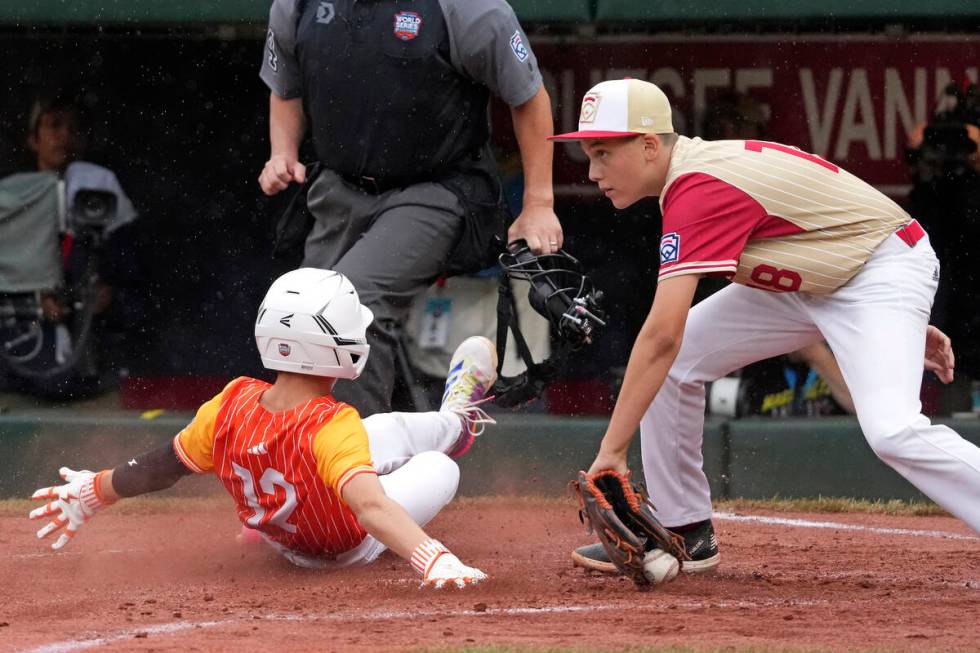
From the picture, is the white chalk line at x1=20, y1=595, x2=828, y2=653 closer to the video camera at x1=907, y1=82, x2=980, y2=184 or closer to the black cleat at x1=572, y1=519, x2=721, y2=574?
the black cleat at x1=572, y1=519, x2=721, y2=574

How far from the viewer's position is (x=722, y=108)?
7.82 metres

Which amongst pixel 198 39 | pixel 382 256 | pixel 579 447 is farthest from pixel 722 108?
pixel 382 256

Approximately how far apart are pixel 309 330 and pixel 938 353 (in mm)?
1821

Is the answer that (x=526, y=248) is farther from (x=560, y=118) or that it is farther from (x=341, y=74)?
(x=560, y=118)

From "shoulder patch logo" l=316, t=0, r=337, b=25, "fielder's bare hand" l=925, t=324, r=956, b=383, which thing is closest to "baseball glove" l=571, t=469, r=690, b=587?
Answer: "fielder's bare hand" l=925, t=324, r=956, b=383

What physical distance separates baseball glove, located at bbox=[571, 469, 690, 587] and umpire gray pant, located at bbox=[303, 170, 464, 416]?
3.33ft

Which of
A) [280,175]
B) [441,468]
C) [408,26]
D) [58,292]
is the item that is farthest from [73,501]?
[58,292]

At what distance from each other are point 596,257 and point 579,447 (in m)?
1.63

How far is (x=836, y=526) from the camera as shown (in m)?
5.95

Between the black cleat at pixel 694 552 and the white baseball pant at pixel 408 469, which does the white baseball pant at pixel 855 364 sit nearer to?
Answer: the black cleat at pixel 694 552

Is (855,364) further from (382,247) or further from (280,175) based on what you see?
(280,175)

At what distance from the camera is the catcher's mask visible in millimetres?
5156

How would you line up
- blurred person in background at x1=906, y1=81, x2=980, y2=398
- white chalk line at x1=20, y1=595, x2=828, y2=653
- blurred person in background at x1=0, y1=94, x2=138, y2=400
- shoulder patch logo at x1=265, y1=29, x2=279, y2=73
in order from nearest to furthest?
white chalk line at x1=20, y1=595, x2=828, y2=653 → shoulder patch logo at x1=265, y1=29, x2=279, y2=73 → blurred person in background at x1=0, y1=94, x2=138, y2=400 → blurred person in background at x1=906, y1=81, x2=980, y2=398

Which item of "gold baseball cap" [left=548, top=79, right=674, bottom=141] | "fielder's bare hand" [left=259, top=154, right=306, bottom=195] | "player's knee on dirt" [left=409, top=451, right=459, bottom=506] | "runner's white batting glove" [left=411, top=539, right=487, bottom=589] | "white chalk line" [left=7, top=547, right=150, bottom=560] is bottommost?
"white chalk line" [left=7, top=547, right=150, bottom=560]
